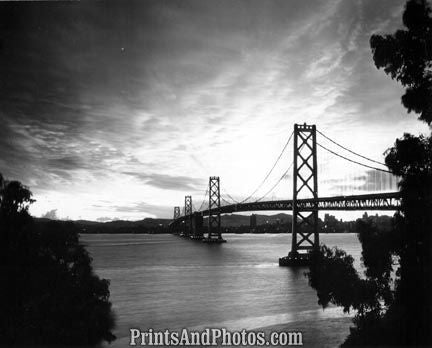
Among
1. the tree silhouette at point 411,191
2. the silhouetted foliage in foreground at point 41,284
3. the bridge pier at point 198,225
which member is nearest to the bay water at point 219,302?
the silhouetted foliage in foreground at point 41,284

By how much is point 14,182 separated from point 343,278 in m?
10.8

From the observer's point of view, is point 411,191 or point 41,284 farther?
point 41,284

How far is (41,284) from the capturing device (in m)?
13.0

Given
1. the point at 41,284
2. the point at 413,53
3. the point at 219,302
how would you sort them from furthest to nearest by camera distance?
the point at 219,302
the point at 41,284
the point at 413,53

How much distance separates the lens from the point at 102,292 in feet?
47.0

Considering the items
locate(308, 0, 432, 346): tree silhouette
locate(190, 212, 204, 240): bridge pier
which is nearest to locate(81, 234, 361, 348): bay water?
locate(308, 0, 432, 346): tree silhouette

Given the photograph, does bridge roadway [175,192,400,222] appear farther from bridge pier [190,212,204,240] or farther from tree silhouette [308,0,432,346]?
bridge pier [190,212,204,240]

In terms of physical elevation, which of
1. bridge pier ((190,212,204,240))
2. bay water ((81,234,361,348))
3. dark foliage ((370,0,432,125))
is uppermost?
dark foliage ((370,0,432,125))

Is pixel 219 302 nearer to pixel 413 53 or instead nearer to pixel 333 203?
pixel 413 53

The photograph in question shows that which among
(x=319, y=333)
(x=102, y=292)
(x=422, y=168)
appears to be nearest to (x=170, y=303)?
(x=319, y=333)

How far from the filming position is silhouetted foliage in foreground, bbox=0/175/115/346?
12117 millimetres

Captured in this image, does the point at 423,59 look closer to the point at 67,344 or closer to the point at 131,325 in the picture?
the point at 67,344

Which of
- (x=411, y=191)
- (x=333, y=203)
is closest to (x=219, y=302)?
(x=411, y=191)

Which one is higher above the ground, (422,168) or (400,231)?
(422,168)
